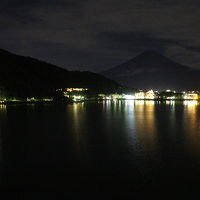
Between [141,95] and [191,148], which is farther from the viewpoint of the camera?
[141,95]

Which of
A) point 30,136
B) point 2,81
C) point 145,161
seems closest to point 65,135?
point 30,136

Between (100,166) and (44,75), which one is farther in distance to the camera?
(44,75)

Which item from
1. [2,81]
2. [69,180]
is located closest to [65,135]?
[69,180]

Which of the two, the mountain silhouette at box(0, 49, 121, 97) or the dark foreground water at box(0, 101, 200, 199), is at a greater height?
the mountain silhouette at box(0, 49, 121, 97)

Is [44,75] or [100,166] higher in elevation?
[44,75]

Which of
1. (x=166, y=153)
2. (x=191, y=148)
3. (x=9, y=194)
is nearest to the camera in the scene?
(x=9, y=194)

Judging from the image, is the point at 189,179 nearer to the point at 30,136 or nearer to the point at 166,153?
the point at 166,153

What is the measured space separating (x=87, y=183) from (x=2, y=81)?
168 ft

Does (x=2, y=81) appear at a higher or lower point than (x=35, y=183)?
higher

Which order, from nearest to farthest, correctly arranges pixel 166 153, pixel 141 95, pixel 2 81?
pixel 166 153, pixel 2 81, pixel 141 95

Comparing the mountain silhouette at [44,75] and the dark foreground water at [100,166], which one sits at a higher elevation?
the mountain silhouette at [44,75]

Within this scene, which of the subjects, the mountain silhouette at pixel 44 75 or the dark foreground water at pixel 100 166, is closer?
the dark foreground water at pixel 100 166

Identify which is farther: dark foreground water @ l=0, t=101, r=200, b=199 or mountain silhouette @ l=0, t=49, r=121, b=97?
mountain silhouette @ l=0, t=49, r=121, b=97

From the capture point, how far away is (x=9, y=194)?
569 cm
